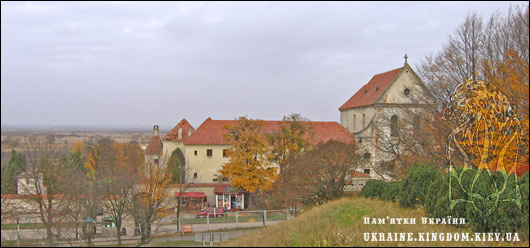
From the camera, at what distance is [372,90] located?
40.5m

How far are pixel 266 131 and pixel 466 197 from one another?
31219mm

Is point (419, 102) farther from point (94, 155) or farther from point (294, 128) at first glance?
point (94, 155)

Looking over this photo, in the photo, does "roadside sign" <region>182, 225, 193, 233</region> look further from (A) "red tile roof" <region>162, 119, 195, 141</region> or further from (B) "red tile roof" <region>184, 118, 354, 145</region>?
(A) "red tile roof" <region>162, 119, 195, 141</region>

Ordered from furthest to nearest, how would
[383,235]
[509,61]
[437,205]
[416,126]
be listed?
[416,126] → [509,61] → [437,205] → [383,235]

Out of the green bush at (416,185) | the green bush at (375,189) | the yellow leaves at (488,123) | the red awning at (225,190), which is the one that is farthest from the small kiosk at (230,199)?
the yellow leaves at (488,123)

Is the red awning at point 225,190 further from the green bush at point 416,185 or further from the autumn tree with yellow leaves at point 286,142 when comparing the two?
the green bush at point 416,185

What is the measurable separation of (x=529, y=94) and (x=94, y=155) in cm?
2658

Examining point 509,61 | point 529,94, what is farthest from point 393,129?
point 529,94

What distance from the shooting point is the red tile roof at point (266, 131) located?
41.6 m

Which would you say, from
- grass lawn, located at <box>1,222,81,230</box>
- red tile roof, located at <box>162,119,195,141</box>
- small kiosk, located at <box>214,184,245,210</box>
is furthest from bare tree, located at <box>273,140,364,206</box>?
red tile roof, located at <box>162,119,195,141</box>

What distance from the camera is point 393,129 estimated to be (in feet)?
87.2

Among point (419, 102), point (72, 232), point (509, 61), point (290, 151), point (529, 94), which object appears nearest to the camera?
point (529, 94)

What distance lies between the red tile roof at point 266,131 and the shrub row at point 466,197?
27.8m

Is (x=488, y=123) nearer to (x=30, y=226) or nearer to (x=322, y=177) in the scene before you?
(x=322, y=177)
